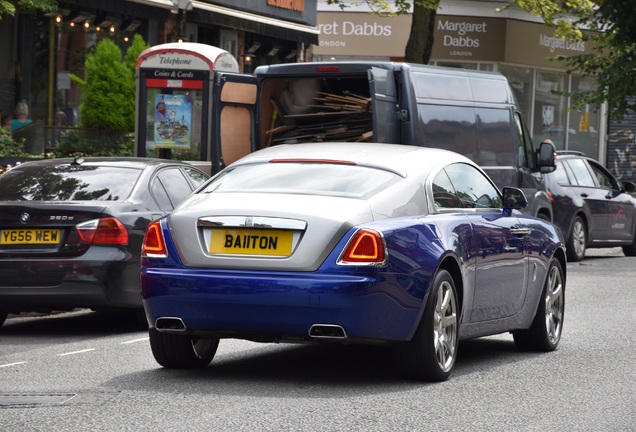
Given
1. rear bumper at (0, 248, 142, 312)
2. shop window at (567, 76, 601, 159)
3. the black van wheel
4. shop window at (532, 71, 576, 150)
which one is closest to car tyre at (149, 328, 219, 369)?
rear bumper at (0, 248, 142, 312)

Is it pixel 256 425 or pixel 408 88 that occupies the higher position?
pixel 408 88

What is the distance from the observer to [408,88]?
15.6m

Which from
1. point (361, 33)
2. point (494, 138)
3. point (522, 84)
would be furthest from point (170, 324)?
point (522, 84)

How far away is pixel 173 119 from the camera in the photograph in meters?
21.0

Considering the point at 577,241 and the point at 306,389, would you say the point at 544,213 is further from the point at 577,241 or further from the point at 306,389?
the point at 306,389

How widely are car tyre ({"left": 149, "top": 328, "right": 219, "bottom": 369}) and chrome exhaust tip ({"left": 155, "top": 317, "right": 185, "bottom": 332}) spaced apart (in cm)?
31

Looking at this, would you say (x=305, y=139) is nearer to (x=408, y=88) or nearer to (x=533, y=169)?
(x=408, y=88)

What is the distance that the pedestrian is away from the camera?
81.3 feet

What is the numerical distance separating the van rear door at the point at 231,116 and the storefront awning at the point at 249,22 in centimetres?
906

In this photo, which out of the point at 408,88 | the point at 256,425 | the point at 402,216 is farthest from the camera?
the point at 408,88

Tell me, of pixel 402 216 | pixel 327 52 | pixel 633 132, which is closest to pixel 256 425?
pixel 402 216

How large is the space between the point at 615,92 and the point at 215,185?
22.3 metres

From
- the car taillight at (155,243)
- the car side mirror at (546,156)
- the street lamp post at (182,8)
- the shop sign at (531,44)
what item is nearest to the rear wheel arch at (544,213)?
the car side mirror at (546,156)

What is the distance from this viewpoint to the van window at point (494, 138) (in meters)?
17.3
